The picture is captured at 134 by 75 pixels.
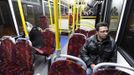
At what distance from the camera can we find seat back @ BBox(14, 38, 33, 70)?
188 cm

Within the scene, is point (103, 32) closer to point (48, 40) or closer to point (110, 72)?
point (110, 72)

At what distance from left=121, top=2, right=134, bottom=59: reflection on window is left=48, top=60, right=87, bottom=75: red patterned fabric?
3.48 ft

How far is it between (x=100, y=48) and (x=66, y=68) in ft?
2.52

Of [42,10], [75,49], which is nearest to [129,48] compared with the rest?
[75,49]

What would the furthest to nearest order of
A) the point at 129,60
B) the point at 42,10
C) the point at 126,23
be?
1. the point at 42,10
2. the point at 126,23
3. the point at 129,60

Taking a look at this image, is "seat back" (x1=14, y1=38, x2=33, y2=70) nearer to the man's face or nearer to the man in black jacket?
the man in black jacket

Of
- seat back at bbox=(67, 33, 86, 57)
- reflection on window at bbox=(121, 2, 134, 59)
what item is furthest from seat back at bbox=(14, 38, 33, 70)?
reflection on window at bbox=(121, 2, 134, 59)

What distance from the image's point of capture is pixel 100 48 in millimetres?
1787

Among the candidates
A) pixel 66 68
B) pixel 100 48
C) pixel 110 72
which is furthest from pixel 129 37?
pixel 66 68

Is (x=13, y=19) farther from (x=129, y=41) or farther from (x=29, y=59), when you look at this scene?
(x=129, y=41)

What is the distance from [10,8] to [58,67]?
240 cm

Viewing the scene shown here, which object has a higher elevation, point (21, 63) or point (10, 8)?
point (10, 8)

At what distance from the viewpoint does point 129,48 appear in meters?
1.99

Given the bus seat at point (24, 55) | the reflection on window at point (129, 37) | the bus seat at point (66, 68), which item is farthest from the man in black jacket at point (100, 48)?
the bus seat at point (24, 55)
